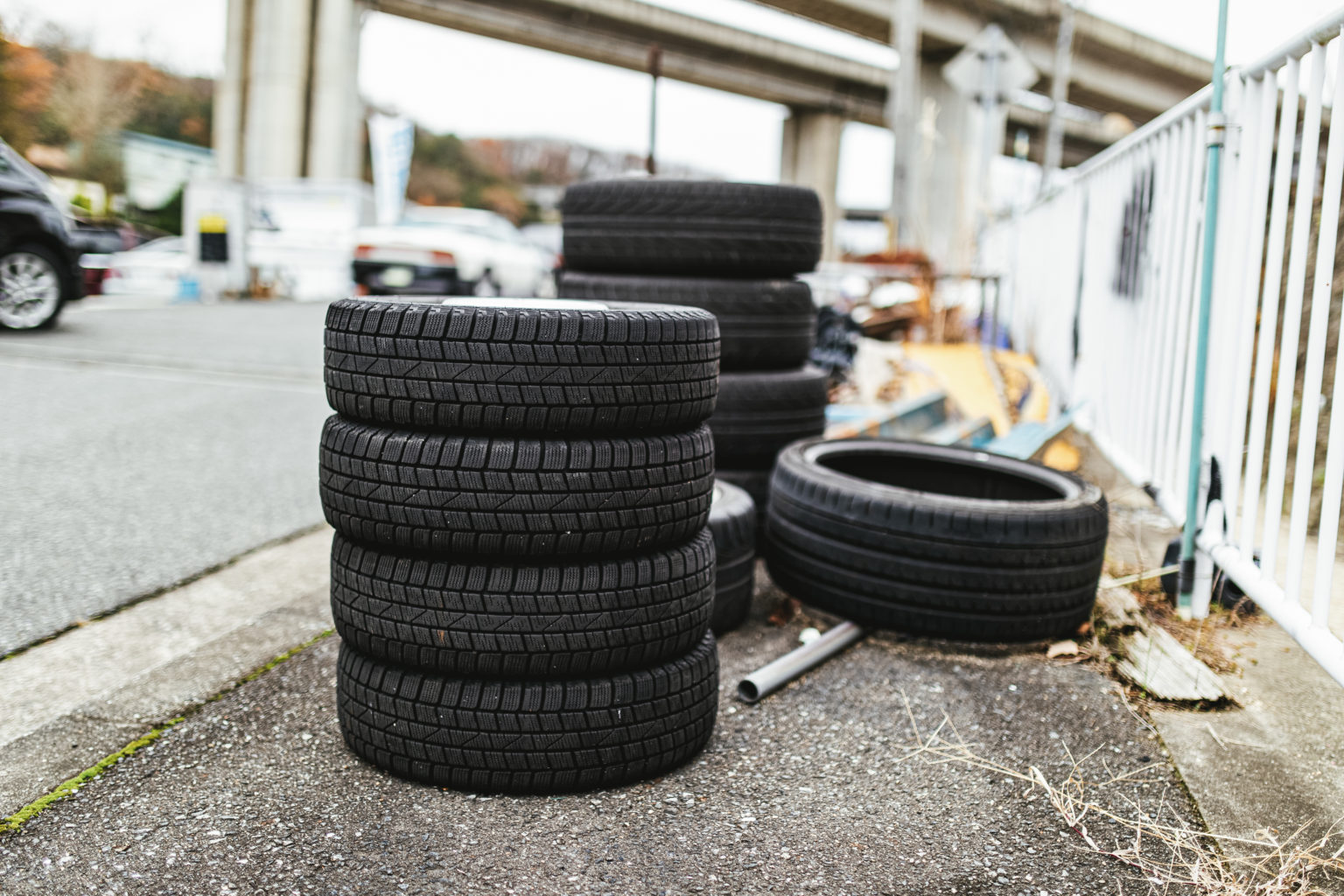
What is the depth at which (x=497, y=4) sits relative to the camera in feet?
101

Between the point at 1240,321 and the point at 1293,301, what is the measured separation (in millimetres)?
410

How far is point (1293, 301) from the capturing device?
8.38ft

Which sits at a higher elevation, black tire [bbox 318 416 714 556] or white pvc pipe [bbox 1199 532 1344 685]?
black tire [bbox 318 416 714 556]

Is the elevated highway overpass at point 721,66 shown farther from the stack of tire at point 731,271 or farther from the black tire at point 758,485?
the black tire at point 758,485

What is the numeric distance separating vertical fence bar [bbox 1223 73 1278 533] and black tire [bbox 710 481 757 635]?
1349 millimetres

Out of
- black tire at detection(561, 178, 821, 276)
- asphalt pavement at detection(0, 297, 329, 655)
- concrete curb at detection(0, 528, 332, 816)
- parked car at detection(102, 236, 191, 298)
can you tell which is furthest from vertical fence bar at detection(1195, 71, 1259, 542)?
parked car at detection(102, 236, 191, 298)

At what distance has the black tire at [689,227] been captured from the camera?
3666 mm

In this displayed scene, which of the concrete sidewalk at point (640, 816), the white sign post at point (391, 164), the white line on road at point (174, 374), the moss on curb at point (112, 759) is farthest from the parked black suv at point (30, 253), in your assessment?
the white sign post at point (391, 164)

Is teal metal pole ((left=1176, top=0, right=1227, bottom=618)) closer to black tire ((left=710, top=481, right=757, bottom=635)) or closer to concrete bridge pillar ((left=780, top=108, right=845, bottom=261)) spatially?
black tire ((left=710, top=481, right=757, bottom=635))

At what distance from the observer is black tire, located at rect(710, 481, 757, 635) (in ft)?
9.78

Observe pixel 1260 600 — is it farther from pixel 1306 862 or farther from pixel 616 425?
pixel 616 425

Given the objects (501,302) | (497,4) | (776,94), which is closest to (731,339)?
(501,302)

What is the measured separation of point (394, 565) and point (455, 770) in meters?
0.42

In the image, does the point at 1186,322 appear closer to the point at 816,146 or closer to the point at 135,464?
the point at 135,464
